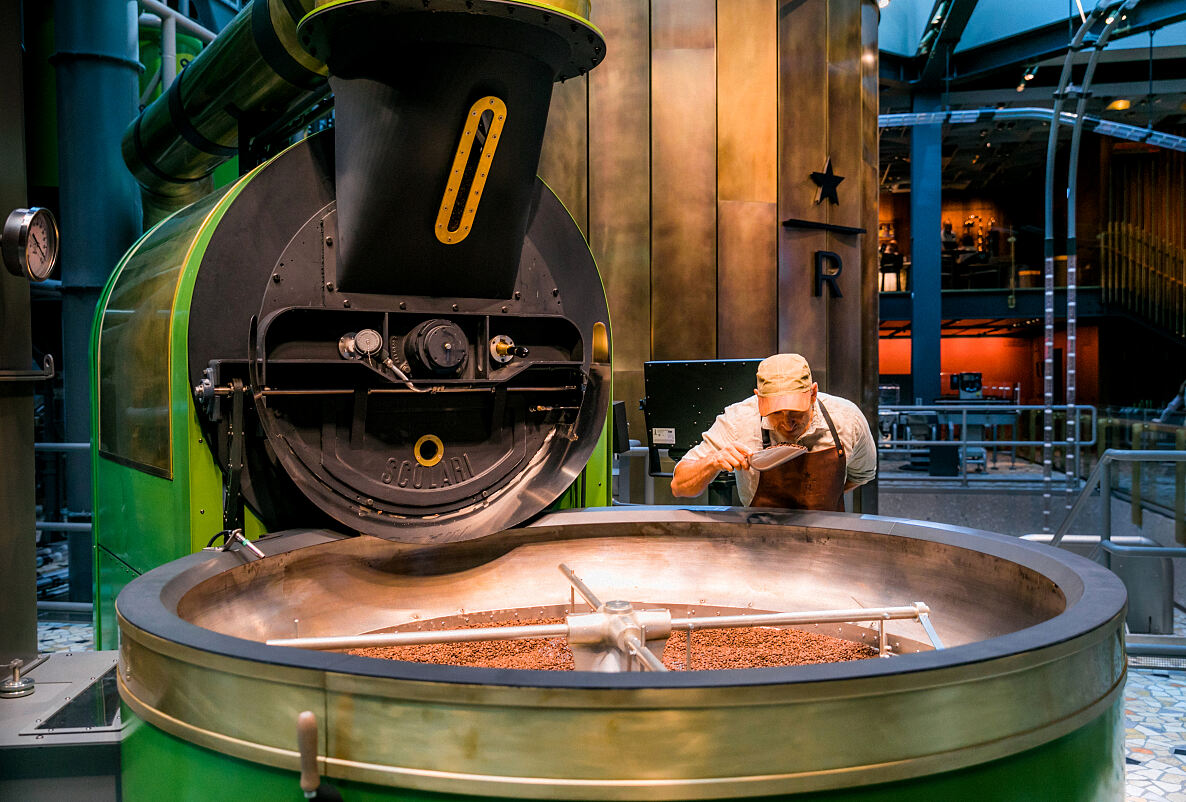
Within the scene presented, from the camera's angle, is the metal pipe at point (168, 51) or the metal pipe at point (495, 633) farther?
the metal pipe at point (168, 51)

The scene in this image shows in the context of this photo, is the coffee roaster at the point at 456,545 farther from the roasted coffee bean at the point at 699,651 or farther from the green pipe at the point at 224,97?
the green pipe at the point at 224,97

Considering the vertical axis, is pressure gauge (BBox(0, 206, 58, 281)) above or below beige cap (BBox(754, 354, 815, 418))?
above

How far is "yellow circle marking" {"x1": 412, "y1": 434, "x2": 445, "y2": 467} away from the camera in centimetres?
254

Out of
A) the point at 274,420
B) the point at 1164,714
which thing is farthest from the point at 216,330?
the point at 1164,714

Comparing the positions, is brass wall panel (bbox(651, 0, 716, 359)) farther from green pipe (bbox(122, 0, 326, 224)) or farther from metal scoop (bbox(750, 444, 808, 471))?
metal scoop (bbox(750, 444, 808, 471))

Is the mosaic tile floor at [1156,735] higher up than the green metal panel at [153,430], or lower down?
lower down

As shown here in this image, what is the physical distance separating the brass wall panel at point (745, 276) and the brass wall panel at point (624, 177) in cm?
47

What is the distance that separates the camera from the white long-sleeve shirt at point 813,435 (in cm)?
292

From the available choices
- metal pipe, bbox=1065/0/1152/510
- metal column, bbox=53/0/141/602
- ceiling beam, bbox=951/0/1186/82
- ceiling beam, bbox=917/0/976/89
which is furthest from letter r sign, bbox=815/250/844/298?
ceiling beam, bbox=917/0/976/89

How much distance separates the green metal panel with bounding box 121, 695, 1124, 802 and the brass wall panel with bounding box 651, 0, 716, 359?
4.13 meters

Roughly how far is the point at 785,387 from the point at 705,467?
334 millimetres

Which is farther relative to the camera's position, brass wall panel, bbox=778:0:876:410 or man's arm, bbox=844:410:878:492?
brass wall panel, bbox=778:0:876:410

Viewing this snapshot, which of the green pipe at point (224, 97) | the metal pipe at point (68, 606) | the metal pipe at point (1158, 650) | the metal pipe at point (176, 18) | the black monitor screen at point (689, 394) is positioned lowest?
the metal pipe at point (1158, 650)

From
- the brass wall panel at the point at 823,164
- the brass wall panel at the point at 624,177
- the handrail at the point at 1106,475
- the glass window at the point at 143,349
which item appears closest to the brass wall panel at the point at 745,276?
the brass wall panel at the point at 823,164
